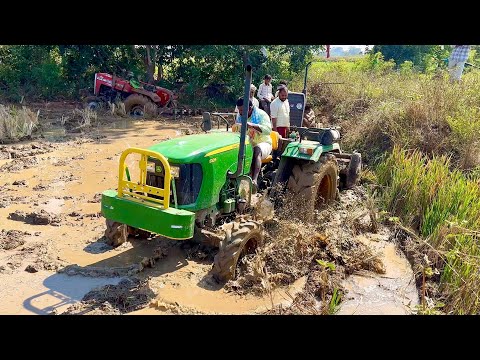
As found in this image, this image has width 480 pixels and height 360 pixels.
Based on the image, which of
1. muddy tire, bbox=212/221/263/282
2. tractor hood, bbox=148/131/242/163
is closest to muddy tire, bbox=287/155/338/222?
tractor hood, bbox=148/131/242/163

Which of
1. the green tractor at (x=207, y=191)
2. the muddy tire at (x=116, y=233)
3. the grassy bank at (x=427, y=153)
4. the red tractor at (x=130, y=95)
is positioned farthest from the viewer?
the red tractor at (x=130, y=95)

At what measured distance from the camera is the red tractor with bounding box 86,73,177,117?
44.5ft

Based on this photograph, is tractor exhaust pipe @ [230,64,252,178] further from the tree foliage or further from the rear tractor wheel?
the tree foliage

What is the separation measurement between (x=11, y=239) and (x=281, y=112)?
414 centimetres

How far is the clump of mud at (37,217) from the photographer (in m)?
5.72

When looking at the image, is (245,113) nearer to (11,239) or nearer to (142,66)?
(11,239)

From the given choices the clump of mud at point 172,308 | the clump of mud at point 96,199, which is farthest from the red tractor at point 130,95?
the clump of mud at point 172,308

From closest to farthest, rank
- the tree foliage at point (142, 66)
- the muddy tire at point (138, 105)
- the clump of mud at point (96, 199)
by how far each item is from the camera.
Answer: the clump of mud at point (96, 199)
the muddy tire at point (138, 105)
the tree foliage at point (142, 66)

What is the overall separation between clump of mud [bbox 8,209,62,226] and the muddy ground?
13mm

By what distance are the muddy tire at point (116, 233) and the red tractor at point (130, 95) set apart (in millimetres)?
9062

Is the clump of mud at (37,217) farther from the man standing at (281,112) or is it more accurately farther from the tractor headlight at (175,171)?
the man standing at (281,112)

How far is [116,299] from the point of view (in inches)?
156

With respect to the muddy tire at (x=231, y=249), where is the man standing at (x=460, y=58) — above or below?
above

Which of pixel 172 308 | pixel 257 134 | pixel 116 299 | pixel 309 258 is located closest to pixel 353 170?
pixel 257 134
